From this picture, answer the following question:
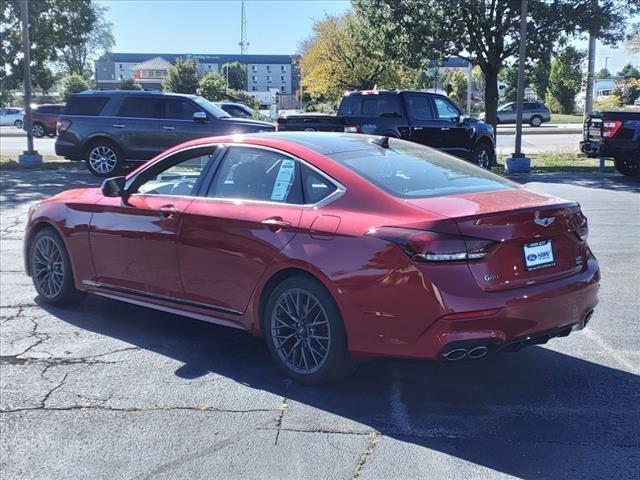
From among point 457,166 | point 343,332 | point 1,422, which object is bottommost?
point 1,422

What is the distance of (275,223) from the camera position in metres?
4.51

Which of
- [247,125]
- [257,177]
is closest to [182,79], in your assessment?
[247,125]

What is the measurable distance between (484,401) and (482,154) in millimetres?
13140

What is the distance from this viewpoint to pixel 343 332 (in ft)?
13.8

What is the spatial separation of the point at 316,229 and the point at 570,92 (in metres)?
57.8

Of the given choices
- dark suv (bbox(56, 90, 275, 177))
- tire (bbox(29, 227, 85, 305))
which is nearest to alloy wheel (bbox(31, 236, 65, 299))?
tire (bbox(29, 227, 85, 305))

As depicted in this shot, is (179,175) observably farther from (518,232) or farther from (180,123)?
(180,123)

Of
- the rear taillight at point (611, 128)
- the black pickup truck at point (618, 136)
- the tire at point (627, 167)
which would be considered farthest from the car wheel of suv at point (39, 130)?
the rear taillight at point (611, 128)

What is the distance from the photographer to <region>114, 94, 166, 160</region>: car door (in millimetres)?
15688

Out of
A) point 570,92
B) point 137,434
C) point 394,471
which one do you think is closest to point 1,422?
point 137,434

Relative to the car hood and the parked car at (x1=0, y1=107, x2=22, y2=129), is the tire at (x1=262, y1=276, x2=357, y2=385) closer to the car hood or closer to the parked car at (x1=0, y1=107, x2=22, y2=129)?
the car hood

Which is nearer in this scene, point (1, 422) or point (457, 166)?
point (1, 422)

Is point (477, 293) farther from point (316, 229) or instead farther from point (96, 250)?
point (96, 250)

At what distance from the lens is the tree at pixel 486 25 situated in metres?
18.7
